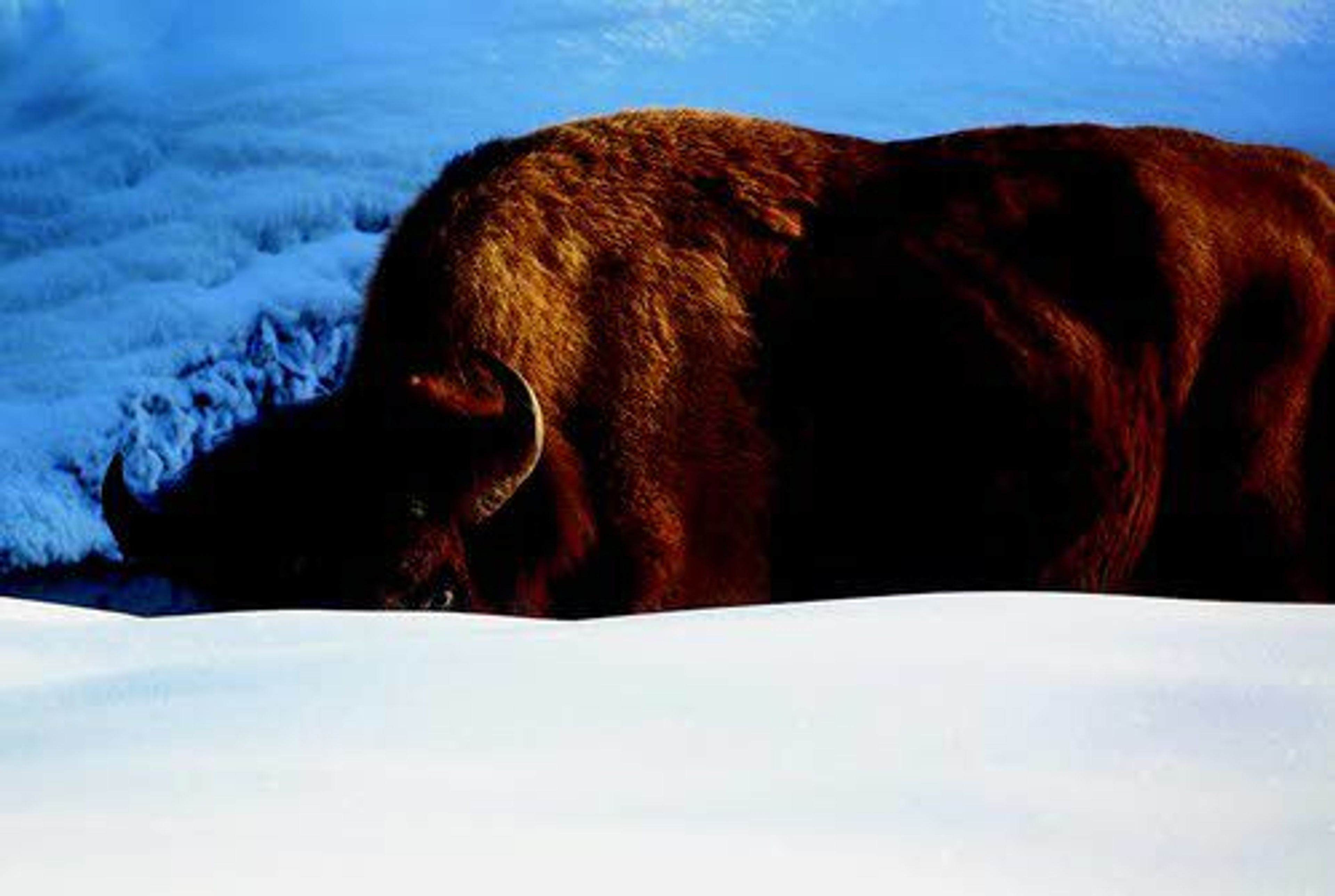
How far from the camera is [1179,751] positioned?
1.05 meters

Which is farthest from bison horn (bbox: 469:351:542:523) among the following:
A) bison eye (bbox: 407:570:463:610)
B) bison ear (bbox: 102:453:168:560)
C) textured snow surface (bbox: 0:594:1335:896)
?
textured snow surface (bbox: 0:594:1335:896)

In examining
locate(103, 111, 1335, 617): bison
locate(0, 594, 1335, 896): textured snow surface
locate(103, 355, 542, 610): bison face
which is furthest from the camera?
locate(103, 111, 1335, 617): bison

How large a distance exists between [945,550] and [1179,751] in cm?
262

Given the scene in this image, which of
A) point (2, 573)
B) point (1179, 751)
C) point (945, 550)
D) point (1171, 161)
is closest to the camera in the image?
point (1179, 751)

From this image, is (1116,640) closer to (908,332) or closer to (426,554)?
(426,554)

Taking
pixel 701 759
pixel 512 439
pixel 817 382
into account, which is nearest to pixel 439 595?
pixel 512 439

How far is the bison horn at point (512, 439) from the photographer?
3.16m

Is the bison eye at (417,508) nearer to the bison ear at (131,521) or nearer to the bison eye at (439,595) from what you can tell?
the bison eye at (439,595)

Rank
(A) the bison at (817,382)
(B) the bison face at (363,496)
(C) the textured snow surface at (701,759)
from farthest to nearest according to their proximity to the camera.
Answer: (A) the bison at (817,382)
(B) the bison face at (363,496)
(C) the textured snow surface at (701,759)

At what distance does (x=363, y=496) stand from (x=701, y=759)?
83.3 inches

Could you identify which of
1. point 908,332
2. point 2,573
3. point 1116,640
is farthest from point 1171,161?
A: point 2,573

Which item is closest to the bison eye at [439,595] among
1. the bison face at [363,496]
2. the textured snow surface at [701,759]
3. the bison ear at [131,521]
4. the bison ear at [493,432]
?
the bison face at [363,496]

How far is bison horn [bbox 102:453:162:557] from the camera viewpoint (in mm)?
3375

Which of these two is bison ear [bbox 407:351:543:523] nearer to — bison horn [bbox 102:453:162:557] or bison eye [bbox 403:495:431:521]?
bison eye [bbox 403:495:431:521]
